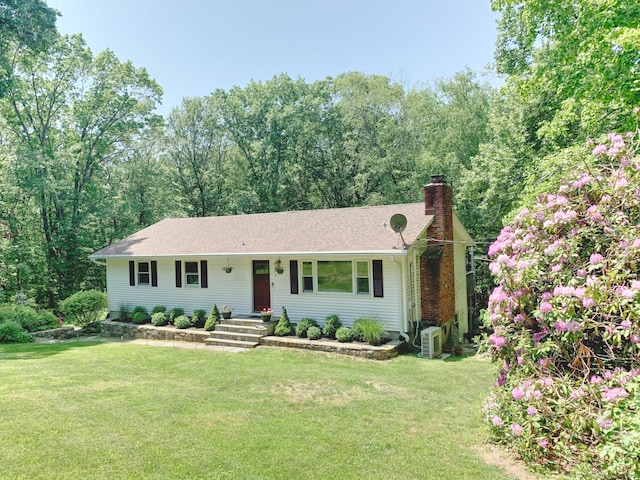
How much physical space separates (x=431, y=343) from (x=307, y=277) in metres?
4.36

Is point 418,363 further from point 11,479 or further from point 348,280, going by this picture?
point 11,479

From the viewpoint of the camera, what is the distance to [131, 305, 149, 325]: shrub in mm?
15484

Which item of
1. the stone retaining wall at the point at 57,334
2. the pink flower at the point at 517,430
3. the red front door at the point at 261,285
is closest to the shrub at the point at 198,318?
the red front door at the point at 261,285

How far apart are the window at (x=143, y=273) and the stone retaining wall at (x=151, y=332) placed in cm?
183

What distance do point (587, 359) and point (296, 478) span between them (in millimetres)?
3526

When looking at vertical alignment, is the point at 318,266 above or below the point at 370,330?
above

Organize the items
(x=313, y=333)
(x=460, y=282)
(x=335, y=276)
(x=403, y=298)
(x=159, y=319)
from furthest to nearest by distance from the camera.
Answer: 1. (x=460, y=282)
2. (x=159, y=319)
3. (x=335, y=276)
4. (x=313, y=333)
5. (x=403, y=298)

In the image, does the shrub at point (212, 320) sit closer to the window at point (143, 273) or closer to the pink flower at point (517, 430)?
the window at point (143, 273)

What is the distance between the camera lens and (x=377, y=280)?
1179cm

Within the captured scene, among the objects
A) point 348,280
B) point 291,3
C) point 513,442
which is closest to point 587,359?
point 513,442

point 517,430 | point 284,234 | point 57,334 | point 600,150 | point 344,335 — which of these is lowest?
point 57,334

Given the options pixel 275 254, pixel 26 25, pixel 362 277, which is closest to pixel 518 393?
pixel 362 277

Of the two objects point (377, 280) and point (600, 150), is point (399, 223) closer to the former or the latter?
point (377, 280)

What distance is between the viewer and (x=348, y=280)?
12289 mm
